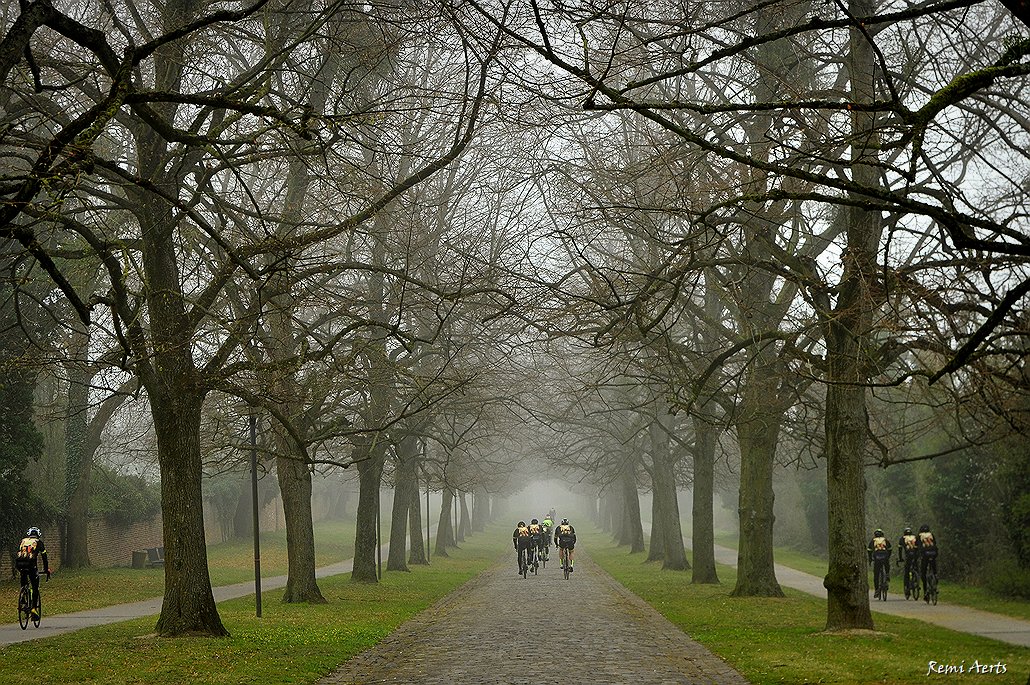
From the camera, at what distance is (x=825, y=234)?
22297mm

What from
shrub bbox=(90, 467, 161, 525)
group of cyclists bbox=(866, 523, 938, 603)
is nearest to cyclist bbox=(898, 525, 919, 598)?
group of cyclists bbox=(866, 523, 938, 603)

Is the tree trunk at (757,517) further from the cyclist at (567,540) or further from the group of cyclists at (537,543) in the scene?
the cyclist at (567,540)

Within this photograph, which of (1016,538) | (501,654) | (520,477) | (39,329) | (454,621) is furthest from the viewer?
(520,477)

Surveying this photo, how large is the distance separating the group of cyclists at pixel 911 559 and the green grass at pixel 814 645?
2.14 m

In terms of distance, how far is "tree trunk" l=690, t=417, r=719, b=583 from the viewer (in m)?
30.3

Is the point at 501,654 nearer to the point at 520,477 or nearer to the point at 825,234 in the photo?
the point at 825,234

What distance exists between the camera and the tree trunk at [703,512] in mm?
30281

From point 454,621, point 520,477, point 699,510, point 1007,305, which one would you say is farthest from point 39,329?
point 520,477

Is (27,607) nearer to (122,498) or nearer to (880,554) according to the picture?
(880,554)

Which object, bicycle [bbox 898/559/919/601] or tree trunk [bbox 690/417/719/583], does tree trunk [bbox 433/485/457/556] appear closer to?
tree trunk [bbox 690/417/719/583]

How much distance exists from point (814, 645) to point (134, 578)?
82.7 feet

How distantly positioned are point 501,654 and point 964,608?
12.4 metres

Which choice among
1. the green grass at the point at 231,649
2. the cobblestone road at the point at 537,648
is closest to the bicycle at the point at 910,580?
the cobblestone road at the point at 537,648
